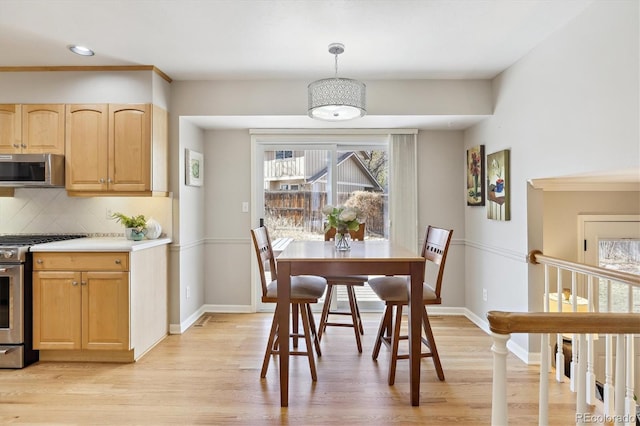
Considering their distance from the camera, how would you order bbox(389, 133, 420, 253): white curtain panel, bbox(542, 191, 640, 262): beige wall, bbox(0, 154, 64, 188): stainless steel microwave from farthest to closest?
bbox(389, 133, 420, 253): white curtain panel < bbox(542, 191, 640, 262): beige wall < bbox(0, 154, 64, 188): stainless steel microwave

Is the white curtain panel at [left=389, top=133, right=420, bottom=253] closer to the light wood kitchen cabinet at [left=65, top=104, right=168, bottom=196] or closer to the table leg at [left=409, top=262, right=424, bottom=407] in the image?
the table leg at [left=409, top=262, right=424, bottom=407]

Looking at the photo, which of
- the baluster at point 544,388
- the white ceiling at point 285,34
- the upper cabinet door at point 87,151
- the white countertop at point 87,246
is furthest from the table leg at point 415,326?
the upper cabinet door at point 87,151

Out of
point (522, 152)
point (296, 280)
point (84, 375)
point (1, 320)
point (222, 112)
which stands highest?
point (222, 112)

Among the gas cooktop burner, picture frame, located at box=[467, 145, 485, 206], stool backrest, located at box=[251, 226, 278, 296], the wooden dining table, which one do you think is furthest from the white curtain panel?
the gas cooktop burner

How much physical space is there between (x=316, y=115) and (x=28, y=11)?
6.31 ft

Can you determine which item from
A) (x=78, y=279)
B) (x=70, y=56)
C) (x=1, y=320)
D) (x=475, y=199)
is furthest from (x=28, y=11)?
(x=475, y=199)

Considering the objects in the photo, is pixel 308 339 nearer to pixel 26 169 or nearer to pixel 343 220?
pixel 343 220

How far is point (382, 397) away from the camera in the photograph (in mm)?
2375

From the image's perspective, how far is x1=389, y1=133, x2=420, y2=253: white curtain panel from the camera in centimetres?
418

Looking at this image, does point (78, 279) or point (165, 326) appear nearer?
point (78, 279)

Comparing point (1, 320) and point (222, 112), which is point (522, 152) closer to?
point (222, 112)

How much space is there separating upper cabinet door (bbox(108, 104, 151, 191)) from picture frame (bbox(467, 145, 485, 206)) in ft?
10.1

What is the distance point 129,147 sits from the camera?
127 inches

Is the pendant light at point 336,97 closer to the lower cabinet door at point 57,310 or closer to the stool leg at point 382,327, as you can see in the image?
the stool leg at point 382,327
